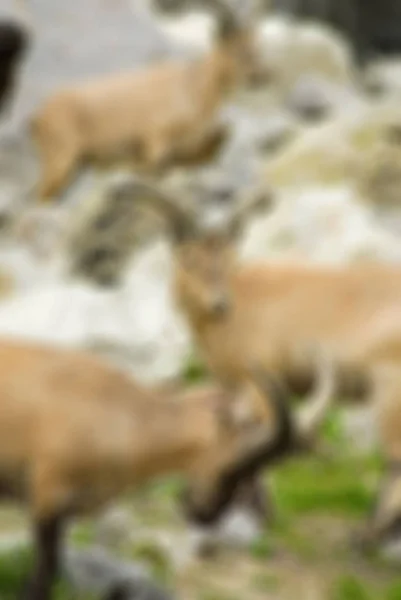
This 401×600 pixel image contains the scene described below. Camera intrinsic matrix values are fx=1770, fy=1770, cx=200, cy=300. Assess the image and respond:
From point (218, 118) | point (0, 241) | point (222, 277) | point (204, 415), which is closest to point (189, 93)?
point (218, 118)

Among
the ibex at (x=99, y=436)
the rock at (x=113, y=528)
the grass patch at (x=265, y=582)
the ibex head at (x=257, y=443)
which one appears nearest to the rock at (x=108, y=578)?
the ibex at (x=99, y=436)

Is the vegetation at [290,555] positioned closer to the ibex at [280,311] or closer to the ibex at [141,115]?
the ibex at [280,311]

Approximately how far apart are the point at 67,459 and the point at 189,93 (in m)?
9.44

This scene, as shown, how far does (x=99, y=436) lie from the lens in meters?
5.04

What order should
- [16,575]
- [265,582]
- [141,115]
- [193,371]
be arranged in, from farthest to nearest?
1. [141,115]
2. [193,371]
3. [265,582]
4. [16,575]

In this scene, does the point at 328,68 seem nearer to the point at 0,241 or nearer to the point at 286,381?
the point at 0,241

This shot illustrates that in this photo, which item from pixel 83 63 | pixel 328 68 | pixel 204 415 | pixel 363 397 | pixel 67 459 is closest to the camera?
pixel 67 459

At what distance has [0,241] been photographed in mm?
12414

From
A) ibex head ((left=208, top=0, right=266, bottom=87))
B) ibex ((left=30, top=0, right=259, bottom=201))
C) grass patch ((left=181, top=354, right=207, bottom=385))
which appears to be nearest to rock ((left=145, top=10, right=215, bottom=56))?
ibex head ((left=208, top=0, right=266, bottom=87))

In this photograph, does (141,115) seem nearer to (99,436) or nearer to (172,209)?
(172,209)

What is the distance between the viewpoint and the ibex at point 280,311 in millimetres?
7551

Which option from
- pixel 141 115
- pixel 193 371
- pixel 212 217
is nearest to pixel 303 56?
pixel 141 115

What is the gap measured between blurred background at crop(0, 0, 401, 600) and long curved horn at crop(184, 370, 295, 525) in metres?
0.43

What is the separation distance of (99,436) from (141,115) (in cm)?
918
